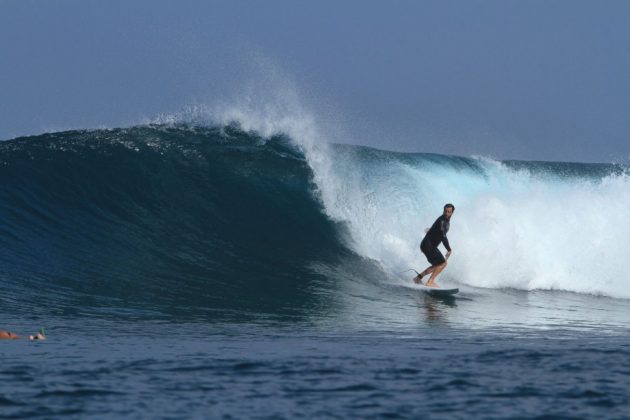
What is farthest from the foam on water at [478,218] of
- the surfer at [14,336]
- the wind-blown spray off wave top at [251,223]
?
the surfer at [14,336]

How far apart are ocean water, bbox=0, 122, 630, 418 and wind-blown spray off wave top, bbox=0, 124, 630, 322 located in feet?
0.17

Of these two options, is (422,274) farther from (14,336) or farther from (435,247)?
(14,336)

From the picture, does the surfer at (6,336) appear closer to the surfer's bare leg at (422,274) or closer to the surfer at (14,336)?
the surfer at (14,336)

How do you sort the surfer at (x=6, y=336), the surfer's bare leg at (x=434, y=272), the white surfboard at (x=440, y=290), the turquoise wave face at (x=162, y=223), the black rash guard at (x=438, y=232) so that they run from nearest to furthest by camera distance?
the surfer at (x=6, y=336)
the turquoise wave face at (x=162, y=223)
the white surfboard at (x=440, y=290)
the surfer's bare leg at (x=434, y=272)
the black rash guard at (x=438, y=232)

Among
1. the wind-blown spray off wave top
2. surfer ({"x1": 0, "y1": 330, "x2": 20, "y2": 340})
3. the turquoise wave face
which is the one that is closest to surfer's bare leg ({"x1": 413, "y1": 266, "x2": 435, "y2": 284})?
the wind-blown spray off wave top

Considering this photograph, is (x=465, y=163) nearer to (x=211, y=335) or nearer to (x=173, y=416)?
(x=211, y=335)

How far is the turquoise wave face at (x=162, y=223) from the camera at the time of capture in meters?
12.3

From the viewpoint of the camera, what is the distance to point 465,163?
24281mm

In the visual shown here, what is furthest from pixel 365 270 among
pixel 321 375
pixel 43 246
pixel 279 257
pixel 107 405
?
pixel 107 405

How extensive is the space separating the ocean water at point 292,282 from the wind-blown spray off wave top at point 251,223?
0.05 m

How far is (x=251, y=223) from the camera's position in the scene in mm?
16984

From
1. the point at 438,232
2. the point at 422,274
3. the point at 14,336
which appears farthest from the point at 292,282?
the point at 14,336

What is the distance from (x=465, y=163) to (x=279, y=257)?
9.92 m

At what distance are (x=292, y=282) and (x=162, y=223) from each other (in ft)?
10.7
